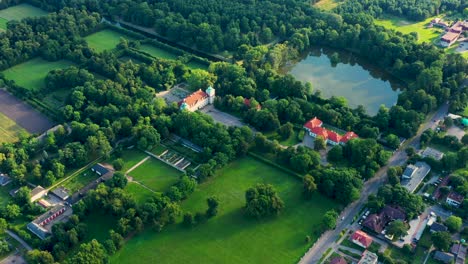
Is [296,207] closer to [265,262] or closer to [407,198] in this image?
[265,262]

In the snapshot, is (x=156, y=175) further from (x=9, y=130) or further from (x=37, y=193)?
(x=9, y=130)

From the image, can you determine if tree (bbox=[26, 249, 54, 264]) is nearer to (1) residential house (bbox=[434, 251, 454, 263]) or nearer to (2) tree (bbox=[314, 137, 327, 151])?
(2) tree (bbox=[314, 137, 327, 151])

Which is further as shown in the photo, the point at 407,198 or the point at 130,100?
the point at 130,100

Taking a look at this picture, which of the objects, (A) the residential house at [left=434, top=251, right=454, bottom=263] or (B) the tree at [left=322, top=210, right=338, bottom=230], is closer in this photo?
(A) the residential house at [left=434, top=251, right=454, bottom=263]

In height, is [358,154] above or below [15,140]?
above

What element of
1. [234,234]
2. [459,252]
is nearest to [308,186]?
[234,234]

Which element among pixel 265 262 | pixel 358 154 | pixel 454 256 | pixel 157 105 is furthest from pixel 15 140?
pixel 454 256

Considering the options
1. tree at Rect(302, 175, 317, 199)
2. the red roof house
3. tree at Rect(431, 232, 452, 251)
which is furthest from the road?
tree at Rect(431, 232, 452, 251)
